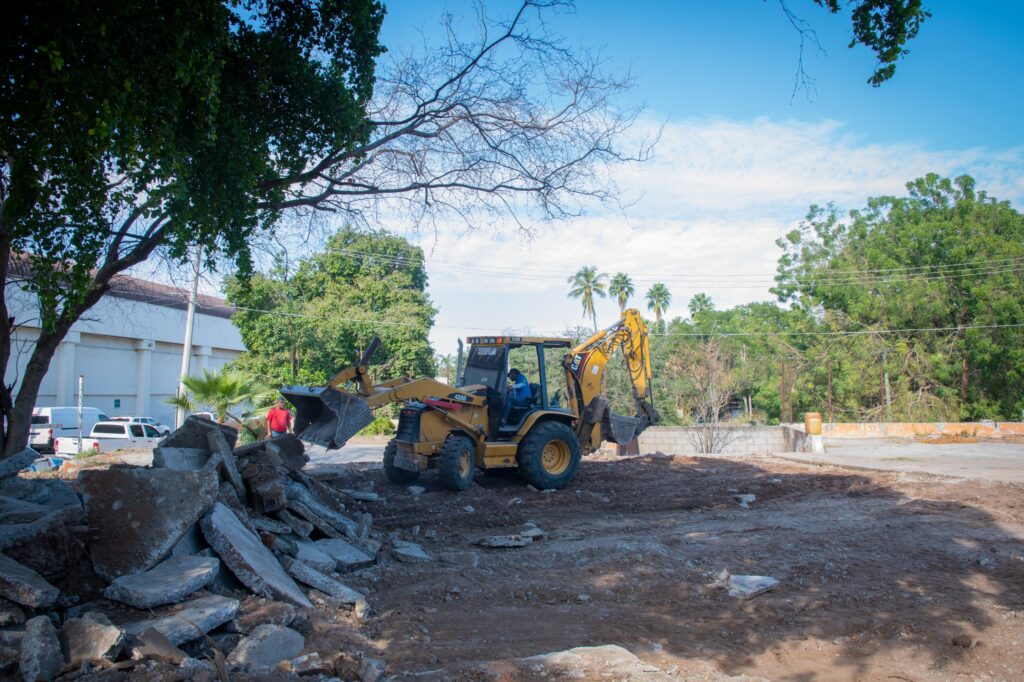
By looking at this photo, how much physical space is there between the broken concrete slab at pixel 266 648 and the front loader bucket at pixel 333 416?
5394 millimetres

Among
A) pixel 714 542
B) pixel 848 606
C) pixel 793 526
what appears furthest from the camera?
pixel 793 526

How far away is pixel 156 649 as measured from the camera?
4148 millimetres

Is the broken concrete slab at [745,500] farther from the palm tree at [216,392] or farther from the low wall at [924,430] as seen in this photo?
the low wall at [924,430]

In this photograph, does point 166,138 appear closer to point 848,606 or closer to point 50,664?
point 50,664

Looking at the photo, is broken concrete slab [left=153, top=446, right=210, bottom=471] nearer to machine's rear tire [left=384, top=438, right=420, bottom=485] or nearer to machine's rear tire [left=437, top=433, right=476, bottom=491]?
machine's rear tire [left=437, top=433, right=476, bottom=491]

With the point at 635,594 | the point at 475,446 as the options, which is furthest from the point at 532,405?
the point at 635,594

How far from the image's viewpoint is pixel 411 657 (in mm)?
5062

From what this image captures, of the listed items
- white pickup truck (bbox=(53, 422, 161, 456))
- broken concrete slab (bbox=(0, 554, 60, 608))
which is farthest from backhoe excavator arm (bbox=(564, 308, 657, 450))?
white pickup truck (bbox=(53, 422, 161, 456))

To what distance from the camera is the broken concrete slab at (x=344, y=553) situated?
281 inches

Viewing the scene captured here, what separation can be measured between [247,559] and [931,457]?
59.4 ft

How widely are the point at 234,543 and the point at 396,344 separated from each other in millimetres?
26243

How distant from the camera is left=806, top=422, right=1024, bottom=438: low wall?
26.2 meters

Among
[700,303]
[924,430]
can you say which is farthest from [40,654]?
[700,303]

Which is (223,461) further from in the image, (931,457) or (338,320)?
(338,320)
